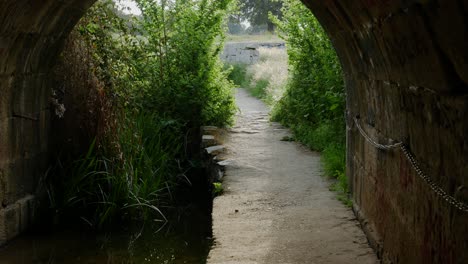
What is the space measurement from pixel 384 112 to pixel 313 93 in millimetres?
6240

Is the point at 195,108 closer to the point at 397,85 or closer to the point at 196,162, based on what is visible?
the point at 196,162

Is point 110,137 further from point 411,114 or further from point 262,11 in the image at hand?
point 262,11

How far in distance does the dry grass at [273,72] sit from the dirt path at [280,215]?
4830mm

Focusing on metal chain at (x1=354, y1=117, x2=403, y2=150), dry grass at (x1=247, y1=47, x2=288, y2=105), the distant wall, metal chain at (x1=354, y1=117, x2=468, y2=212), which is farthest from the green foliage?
the distant wall

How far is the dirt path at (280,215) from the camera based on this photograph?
16.4ft

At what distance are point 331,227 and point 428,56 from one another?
3058 millimetres

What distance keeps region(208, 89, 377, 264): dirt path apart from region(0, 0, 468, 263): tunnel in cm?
27

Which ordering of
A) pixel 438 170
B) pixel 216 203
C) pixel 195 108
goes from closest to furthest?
pixel 438 170 < pixel 216 203 < pixel 195 108

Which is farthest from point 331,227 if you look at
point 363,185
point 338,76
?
point 338,76

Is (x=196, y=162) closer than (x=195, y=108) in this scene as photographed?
Yes

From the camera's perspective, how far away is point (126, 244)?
254 inches

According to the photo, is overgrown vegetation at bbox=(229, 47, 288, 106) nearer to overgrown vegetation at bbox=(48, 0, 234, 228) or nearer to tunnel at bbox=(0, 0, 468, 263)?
overgrown vegetation at bbox=(48, 0, 234, 228)

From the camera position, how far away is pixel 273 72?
1741cm

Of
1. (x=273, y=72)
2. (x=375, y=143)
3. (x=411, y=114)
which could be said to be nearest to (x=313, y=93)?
(x=375, y=143)
